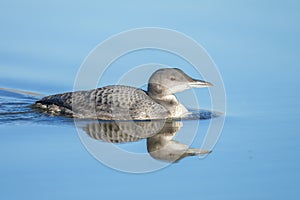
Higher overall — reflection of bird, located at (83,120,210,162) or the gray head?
the gray head

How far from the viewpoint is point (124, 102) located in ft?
36.7

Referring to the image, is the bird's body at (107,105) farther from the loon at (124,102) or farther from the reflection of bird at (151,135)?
the reflection of bird at (151,135)

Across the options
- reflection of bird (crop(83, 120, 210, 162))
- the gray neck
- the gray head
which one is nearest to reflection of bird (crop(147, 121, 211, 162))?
reflection of bird (crop(83, 120, 210, 162))

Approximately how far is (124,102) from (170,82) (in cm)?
81

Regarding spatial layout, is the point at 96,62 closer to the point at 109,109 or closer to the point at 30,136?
the point at 109,109

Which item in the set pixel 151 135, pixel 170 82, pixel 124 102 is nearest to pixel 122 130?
pixel 151 135

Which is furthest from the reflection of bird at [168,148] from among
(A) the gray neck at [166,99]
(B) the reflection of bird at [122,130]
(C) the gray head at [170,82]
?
(C) the gray head at [170,82]

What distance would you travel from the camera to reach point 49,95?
471 inches

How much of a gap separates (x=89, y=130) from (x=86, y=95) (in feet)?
3.86

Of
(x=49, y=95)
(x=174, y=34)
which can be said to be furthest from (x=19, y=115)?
(x=174, y=34)

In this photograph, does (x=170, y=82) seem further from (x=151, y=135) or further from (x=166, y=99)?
(x=151, y=135)

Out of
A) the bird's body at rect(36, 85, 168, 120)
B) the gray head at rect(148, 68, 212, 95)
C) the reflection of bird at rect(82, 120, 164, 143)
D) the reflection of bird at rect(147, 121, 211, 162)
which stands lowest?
the reflection of bird at rect(147, 121, 211, 162)

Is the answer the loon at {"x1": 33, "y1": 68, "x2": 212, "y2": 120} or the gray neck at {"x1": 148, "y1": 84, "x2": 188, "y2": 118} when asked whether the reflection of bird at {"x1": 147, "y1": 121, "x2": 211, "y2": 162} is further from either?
the gray neck at {"x1": 148, "y1": 84, "x2": 188, "y2": 118}

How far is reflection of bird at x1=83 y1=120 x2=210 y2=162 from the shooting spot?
9.46 meters
